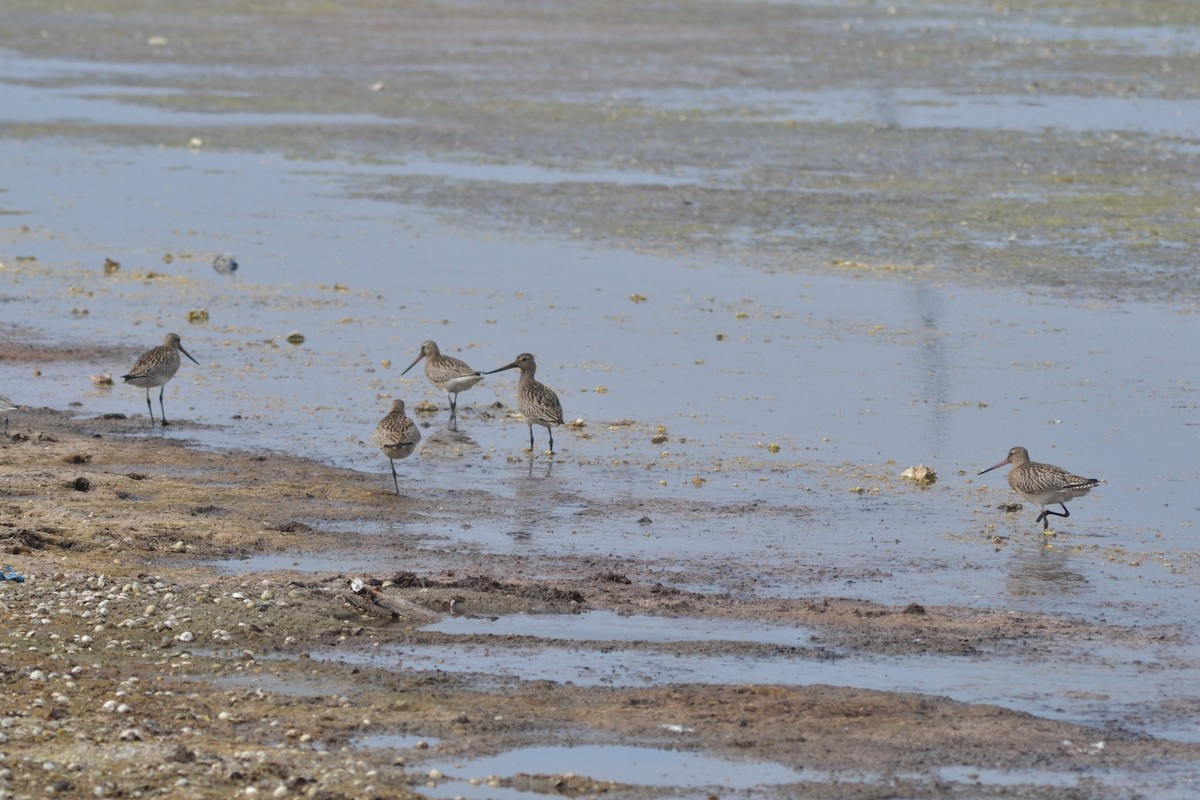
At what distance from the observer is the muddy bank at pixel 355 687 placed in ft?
25.6

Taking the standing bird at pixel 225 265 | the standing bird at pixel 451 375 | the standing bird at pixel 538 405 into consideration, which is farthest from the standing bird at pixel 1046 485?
the standing bird at pixel 225 265

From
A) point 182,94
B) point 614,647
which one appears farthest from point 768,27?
point 614,647

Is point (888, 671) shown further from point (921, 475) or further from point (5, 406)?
point (5, 406)

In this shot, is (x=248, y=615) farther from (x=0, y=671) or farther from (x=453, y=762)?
(x=453, y=762)

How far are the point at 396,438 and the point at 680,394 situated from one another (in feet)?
10.5

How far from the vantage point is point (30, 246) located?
21.7m

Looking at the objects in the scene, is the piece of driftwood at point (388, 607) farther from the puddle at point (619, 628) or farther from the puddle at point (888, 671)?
the puddle at point (888, 671)

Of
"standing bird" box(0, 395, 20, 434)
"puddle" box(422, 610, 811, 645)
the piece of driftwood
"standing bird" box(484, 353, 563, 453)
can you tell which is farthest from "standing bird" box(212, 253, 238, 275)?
"puddle" box(422, 610, 811, 645)

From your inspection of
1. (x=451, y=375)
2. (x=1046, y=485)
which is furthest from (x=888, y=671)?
(x=451, y=375)

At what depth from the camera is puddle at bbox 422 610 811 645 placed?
9680 mm

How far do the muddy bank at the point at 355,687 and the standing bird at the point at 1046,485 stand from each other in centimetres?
201

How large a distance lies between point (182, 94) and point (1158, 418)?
23.8 m

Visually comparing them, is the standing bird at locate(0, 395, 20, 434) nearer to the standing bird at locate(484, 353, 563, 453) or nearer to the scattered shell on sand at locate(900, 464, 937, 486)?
the standing bird at locate(484, 353, 563, 453)

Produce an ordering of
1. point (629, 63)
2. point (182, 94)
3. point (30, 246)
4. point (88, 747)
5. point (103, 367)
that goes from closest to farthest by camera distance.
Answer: point (88, 747), point (103, 367), point (30, 246), point (182, 94), point (629, 63)
